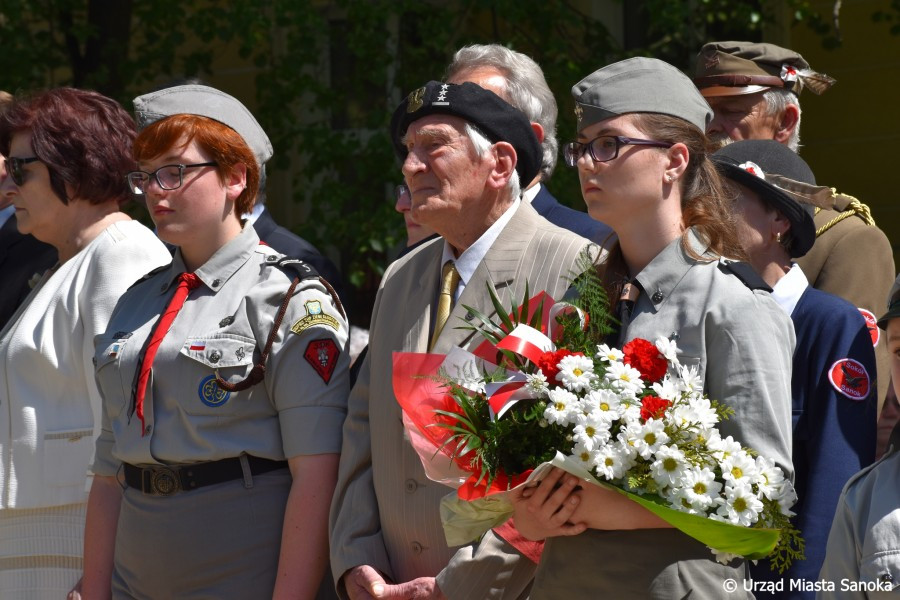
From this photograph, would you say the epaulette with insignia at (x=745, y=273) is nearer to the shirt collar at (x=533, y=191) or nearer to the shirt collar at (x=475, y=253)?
the shirt collar at (x=475, y=253)

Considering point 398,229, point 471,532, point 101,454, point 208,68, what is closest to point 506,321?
point 471,532

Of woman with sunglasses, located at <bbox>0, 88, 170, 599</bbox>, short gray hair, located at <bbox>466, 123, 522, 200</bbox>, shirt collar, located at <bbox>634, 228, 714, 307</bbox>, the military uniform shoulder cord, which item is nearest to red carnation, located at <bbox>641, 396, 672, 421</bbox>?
shirt collar, located at <bbox>634, 228, 714, 307</bbox>

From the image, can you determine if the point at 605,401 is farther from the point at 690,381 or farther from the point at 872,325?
the point at 872,325

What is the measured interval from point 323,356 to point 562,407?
47.3 inches

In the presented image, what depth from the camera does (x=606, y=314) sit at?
9.46 ft

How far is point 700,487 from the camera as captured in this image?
2541mm

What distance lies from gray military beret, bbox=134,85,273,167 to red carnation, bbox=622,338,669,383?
5.72ft

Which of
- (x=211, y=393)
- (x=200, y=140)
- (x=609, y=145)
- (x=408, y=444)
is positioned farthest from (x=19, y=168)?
(x=609, y=145)

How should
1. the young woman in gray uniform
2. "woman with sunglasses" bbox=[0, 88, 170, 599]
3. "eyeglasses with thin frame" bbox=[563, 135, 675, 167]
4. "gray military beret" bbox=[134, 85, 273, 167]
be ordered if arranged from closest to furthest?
"eyeglasses with thin frame" bbox=[563, 135, 675, 167] → the young woman in gray uniform → "gray military beret" bbox=[134, 85, 273, 167] → "woman with sunglasses" bbox=[0, 88, 170, 599]

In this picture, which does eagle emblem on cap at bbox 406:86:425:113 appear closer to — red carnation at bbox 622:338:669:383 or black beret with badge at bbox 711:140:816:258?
black beret with badge at bbox 711:140:816:258

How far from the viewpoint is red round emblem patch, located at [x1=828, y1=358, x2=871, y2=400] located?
3.22 m

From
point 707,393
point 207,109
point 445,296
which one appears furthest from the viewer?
point 207,109

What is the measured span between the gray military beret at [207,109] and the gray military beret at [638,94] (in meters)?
1.29

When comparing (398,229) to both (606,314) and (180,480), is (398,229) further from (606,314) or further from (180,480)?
(606,314)
